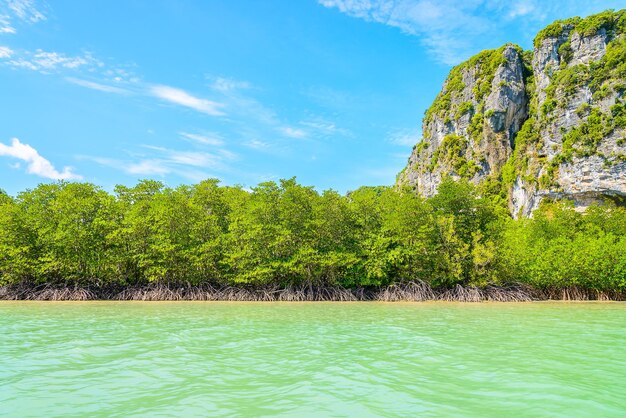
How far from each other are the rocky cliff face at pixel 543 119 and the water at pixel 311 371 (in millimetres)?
40288

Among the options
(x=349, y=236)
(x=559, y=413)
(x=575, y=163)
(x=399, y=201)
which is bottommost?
(x=559, y=413)

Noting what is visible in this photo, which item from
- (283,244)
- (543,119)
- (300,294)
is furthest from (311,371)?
(543,119)

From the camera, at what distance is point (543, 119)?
54.2 m

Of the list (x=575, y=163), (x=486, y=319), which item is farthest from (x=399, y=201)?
(x=575, y=163)

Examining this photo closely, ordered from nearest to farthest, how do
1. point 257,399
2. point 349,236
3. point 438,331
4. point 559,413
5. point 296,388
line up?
point 559,413
point 257,399
point 296,388
point 438,331
point 349,236

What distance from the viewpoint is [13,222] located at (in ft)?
89.6

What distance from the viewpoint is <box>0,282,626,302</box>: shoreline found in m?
26.6

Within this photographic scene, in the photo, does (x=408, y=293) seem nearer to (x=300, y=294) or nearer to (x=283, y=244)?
(x=300, y=294)

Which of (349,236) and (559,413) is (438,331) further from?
(349,236)

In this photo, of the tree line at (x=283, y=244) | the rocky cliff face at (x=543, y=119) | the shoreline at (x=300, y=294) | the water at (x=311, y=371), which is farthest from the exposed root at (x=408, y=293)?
the rocky cliff face at (x=543, y=119)

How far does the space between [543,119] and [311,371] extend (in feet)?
190

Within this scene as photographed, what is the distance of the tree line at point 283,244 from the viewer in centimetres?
2683

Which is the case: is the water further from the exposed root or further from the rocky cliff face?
the rocky cliff face

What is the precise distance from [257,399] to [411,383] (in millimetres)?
2416
